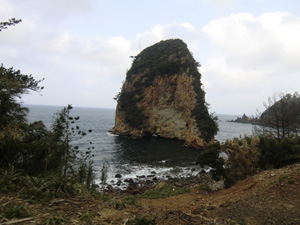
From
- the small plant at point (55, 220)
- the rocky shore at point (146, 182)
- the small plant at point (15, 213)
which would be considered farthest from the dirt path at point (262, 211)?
the rocky shore at point (146, 182)

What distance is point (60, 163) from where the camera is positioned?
12.4 metres

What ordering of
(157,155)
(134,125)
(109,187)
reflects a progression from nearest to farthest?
1. (109,187)
2. (157,155)
3. (134,125)

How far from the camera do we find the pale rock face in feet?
159

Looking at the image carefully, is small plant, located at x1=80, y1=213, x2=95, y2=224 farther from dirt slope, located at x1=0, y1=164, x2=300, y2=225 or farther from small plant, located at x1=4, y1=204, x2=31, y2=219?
small plant, located at x1=4, y1=204, x2=31, y2=219

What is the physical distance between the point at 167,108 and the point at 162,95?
14.4ft

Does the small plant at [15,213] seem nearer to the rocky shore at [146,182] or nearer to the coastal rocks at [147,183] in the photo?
the rocky shore at [146,182]

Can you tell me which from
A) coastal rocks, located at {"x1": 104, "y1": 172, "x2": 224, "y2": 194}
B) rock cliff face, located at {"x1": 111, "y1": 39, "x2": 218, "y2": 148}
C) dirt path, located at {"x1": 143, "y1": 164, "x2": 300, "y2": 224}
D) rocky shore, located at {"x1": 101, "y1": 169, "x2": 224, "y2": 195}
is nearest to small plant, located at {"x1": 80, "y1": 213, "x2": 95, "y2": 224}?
dirt path, located at {"x1": 143, "y1": 164, "x2": 300, "y2": 224}

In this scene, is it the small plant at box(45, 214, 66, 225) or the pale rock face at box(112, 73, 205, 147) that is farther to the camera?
the pale rock face at box(112, 73, 205, 147)

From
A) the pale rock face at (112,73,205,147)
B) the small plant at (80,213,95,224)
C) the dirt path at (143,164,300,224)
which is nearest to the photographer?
the small plant at (80,213,95,224)

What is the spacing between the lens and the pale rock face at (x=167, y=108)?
48.3 m

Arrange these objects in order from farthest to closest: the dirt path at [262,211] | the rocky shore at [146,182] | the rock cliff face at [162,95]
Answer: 1. the rock cliff face at [162,95]
2. the rocky shore at [146,182]
3. the dirt path at [262,211]

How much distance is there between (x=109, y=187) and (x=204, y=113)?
3006 centimetres

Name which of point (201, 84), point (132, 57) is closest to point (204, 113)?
point (201, 84)

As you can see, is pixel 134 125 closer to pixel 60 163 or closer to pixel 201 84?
pixel 201 84
